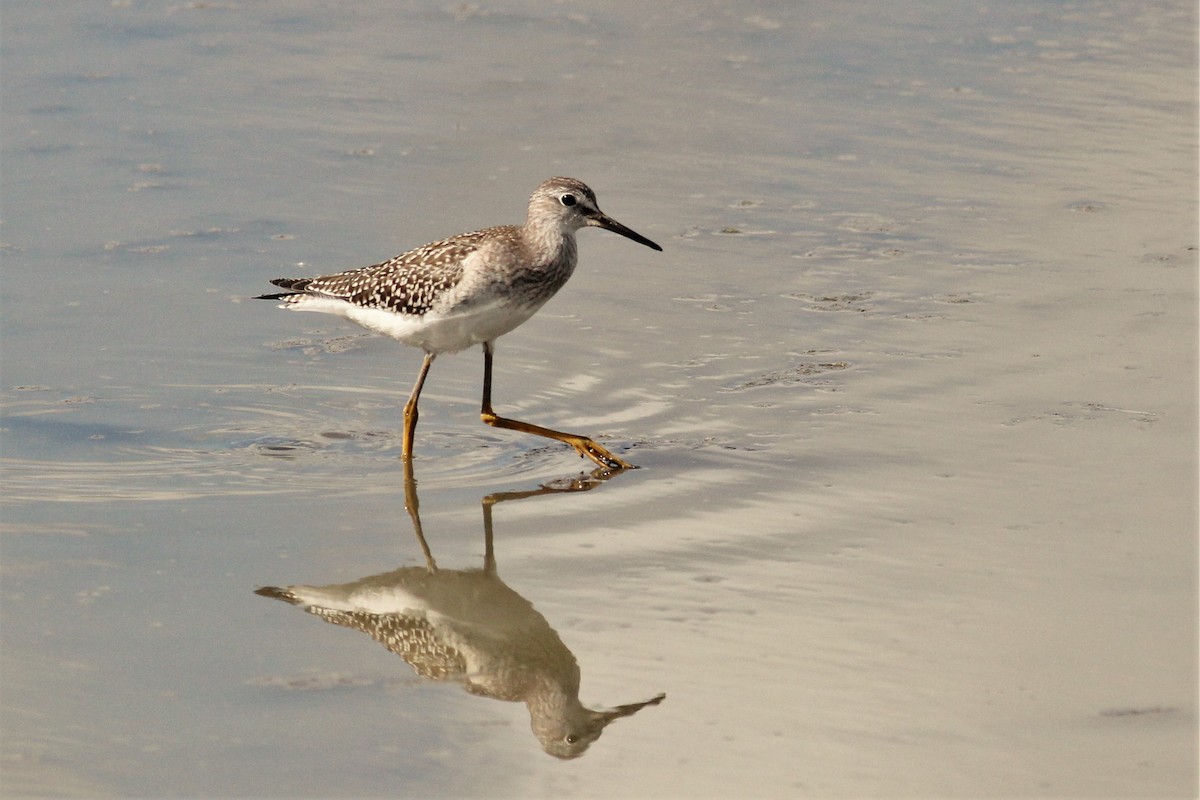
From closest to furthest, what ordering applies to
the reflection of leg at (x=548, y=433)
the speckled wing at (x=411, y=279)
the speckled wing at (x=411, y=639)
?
the speckled wing at (x=411, y=639), the reflection of leg at (x=548, y=433), the speckled wing at (x=411, y=279)

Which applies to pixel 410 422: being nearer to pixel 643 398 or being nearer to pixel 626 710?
pixel 643 398

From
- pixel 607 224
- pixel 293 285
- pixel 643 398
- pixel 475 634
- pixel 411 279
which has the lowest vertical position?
pixel 475 634

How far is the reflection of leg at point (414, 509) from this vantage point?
22.8 feet

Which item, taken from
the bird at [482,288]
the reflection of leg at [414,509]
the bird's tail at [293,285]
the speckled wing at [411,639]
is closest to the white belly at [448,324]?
the bird at [482,288]

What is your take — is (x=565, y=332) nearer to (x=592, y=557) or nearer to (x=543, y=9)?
(x=592, y=557)

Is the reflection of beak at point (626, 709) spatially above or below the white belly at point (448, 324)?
below

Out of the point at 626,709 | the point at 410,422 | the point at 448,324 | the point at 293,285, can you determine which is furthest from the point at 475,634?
the point at 293,285

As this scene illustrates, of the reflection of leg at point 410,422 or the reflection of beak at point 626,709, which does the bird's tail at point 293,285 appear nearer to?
the reflection of leg at point 410,422

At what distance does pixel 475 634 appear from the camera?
628 centimetres

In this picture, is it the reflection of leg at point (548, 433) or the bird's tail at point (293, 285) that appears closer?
the reflection of leg at point (548, 433)

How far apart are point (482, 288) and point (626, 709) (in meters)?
3.03

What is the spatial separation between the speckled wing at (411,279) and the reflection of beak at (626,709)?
3.11 metres

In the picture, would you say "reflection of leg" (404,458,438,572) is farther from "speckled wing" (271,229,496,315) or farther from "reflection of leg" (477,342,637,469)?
"speckled wing" (271,229,496,315)

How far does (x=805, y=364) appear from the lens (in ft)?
29.7
